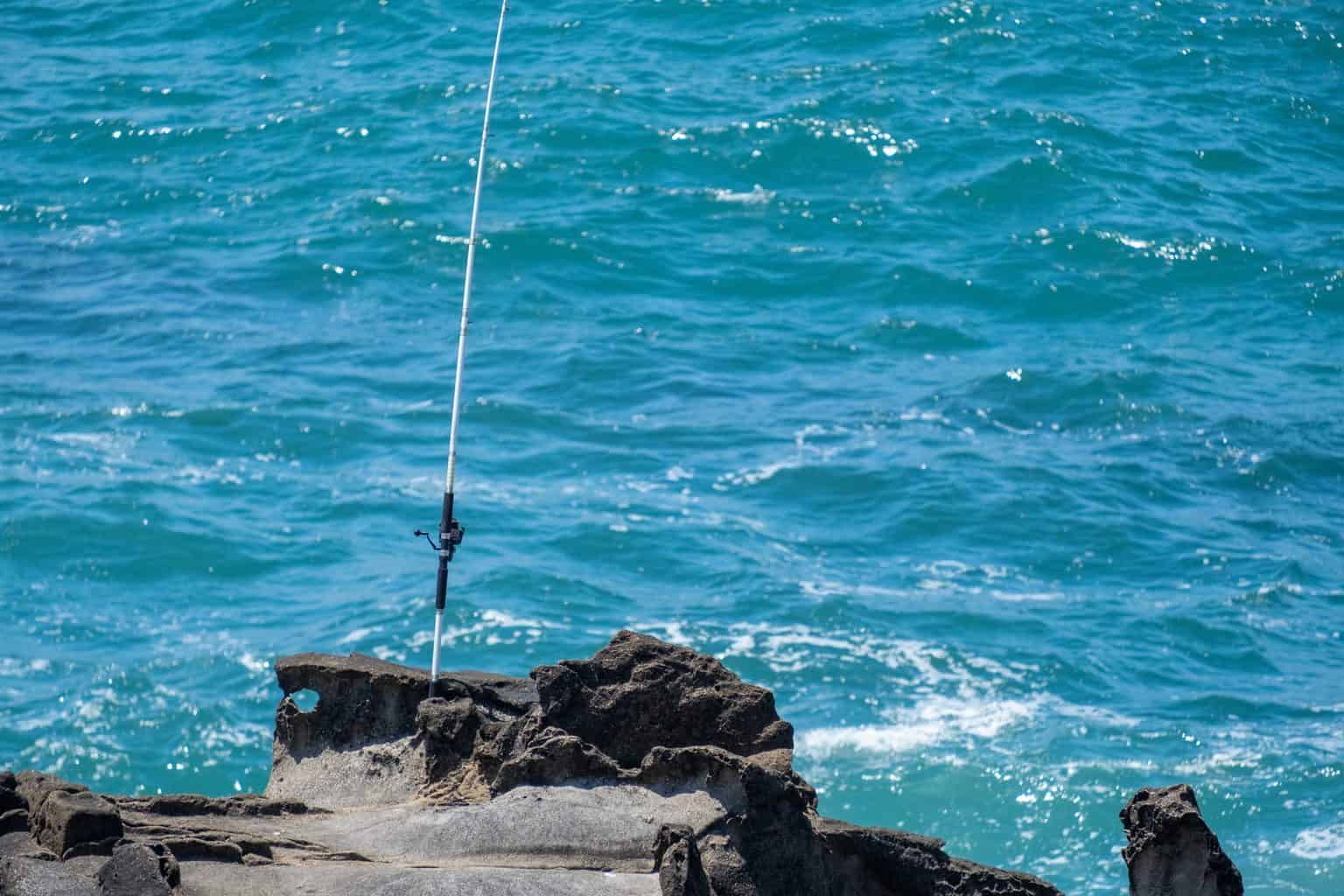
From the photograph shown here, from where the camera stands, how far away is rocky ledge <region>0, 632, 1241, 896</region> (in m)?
4.50

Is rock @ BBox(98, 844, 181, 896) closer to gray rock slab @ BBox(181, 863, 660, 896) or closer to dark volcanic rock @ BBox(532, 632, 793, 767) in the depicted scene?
gray rock slab @ BBox(181, 863, 660, 896)

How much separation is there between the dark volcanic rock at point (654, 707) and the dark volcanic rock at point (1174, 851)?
3.57 feet

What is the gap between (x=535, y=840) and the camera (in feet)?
15.6

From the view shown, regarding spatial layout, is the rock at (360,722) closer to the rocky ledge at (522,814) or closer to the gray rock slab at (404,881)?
the rocky ledge at (522,814)

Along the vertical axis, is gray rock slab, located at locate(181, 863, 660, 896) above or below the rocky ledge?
below

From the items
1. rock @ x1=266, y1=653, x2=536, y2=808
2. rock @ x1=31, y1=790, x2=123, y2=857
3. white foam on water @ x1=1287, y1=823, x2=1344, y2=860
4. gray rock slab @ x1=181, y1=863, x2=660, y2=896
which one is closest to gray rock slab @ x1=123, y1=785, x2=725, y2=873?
gray rock slab @ x1=181, y1=863, x2=660, y2=896

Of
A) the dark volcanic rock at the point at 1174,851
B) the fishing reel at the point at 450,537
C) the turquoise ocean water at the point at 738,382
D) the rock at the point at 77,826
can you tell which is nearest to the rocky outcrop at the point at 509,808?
the rock at the point at 77,826

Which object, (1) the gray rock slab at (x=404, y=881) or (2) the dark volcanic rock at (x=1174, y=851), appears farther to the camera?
(2) the dark volcanic rock at (x=1174, y=851)

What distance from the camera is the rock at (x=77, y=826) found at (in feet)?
14.8

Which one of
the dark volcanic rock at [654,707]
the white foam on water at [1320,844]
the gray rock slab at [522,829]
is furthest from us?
the white foam on water at [1320,844]

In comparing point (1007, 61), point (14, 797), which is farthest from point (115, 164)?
point (14, 797)

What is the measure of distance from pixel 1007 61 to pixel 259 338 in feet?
39.4

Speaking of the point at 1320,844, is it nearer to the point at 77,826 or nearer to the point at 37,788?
the point at 37,788

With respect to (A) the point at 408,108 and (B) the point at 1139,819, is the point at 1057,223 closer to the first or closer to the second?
(A) the point at 408,108
